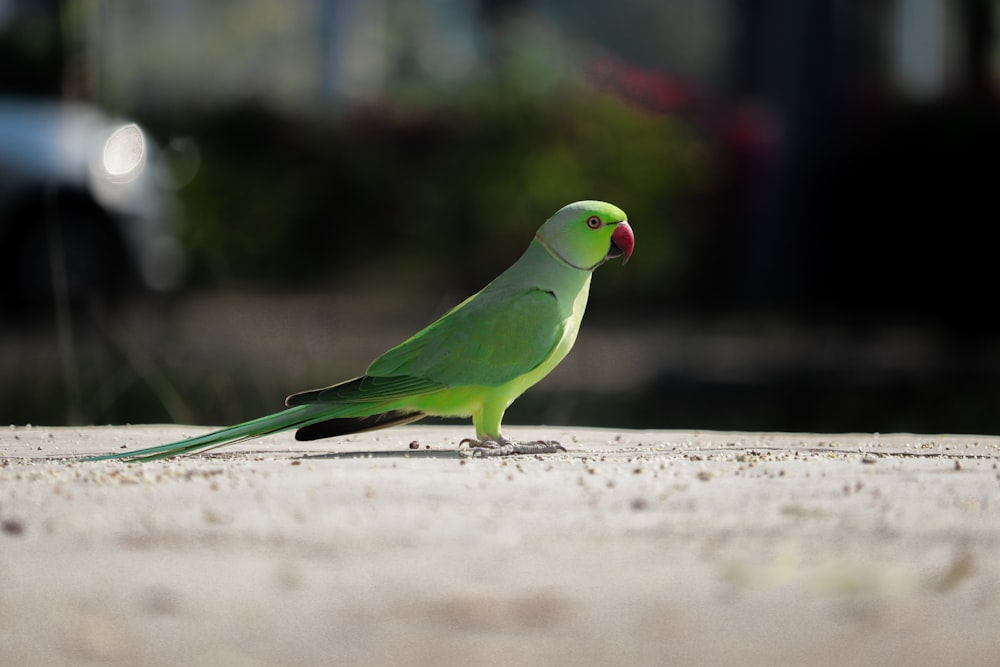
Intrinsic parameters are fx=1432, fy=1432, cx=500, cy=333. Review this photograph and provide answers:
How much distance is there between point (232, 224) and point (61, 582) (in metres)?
10.9

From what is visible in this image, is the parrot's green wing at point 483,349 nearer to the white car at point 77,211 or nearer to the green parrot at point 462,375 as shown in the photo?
the green parrot at point 462,375

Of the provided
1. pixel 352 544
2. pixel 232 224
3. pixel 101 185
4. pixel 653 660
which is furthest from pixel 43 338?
pixel 653 660

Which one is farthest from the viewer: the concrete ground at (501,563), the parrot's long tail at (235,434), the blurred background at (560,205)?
the blurred background at (560,205)

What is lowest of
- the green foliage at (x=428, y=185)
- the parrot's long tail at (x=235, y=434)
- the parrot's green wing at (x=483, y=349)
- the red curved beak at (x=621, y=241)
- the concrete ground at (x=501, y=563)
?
the concrete ground at (x=501, y=563)

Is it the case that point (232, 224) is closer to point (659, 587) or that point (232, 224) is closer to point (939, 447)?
point (939, 447)

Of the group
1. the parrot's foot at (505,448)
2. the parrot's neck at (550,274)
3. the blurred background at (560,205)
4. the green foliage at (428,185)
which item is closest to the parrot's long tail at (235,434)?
the parrot's foot at (505,448)

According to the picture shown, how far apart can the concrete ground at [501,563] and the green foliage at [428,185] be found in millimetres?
8654

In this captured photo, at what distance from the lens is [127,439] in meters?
5.26

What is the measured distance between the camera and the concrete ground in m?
2.40

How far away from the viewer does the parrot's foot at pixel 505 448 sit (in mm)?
4570

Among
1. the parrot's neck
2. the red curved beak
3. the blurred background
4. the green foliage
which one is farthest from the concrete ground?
Result: the green foliage

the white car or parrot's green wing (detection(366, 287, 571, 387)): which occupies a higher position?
the white car

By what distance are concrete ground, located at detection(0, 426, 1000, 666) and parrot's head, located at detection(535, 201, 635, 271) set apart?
96 centimetres

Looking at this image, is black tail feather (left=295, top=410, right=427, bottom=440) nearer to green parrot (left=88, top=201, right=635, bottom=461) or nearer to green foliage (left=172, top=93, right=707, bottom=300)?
green parrot (left=88, top=201, right=635, bottom=461)
